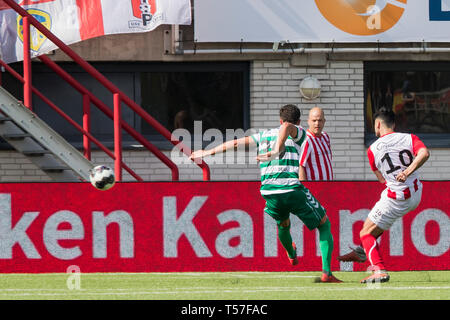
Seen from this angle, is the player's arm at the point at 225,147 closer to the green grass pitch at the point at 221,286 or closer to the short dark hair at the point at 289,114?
the short dark hair at the point at 289,114

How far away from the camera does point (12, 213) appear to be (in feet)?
33.6

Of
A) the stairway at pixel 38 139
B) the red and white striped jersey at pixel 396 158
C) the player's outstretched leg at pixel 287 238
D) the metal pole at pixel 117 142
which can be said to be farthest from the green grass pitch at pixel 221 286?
the stairway at pixel 38 139

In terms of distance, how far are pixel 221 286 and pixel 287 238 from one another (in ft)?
3.07

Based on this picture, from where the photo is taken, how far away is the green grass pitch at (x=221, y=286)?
8.01m

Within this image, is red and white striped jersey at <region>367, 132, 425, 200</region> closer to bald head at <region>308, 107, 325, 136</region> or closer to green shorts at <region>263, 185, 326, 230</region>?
green shorts at <region>263, 185, 326, 230</region>

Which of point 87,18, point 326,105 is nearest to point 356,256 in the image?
point 326,105

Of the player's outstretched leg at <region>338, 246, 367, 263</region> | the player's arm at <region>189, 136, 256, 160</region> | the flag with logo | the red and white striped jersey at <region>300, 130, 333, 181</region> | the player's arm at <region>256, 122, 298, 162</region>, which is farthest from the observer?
the flag with logo

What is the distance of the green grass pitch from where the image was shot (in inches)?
315

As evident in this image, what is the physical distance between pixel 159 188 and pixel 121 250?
30.4 inches

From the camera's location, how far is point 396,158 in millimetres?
9117

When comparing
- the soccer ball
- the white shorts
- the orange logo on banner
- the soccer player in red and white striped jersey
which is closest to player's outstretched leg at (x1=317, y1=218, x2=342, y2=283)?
the white shorts

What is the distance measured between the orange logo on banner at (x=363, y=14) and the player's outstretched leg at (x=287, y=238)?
18.3 feet

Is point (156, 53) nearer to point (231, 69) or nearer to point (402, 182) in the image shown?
point (231, 69)

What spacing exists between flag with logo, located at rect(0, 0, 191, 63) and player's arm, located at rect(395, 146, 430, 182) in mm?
5776
